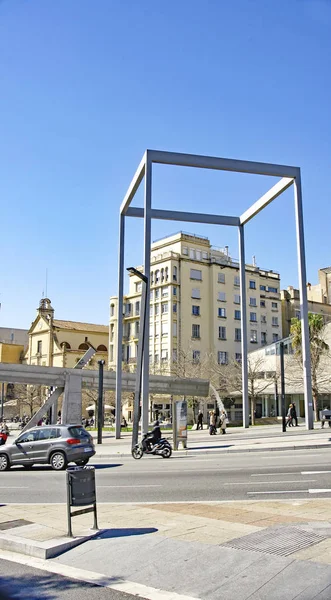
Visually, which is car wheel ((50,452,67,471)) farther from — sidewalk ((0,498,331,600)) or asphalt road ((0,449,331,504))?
sidewalk ((0,498,331,600))

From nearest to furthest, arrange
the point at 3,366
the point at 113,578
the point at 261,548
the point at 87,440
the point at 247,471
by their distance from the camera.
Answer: the point at 113,578, the point at 261,548, the point at 247,471, the point at 87,440, the point at 3,366

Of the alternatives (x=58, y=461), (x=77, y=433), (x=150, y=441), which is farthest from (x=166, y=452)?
(x=58, y=461)

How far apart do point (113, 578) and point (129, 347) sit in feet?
208

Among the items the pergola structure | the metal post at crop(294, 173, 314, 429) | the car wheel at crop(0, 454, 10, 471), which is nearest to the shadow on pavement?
the car wheel at crop(0, 454, 10, 471)

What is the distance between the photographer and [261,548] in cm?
697

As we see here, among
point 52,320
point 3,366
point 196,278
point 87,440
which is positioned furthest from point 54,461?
point 52,320

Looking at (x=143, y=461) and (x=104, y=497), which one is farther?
(x=143, y=461)

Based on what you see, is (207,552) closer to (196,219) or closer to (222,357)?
(196,219)

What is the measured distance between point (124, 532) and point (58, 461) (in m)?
11.0

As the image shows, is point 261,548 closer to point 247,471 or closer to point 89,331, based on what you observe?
point 247,471

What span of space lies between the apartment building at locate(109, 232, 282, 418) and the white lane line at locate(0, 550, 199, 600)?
54494 mm

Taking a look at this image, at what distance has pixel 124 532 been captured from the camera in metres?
8.29

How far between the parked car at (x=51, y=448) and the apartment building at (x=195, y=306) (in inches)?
1670

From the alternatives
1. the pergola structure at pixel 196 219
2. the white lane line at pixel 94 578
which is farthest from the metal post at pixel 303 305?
the white lane line at pixel 94 578
